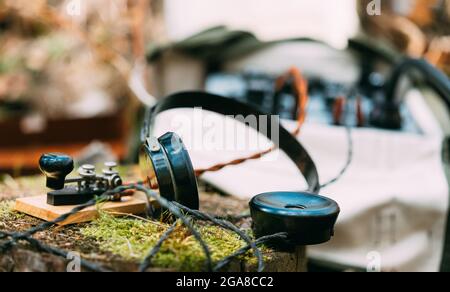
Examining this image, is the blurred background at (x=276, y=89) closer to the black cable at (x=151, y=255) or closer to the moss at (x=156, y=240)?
the moss at (x=156, y=240)

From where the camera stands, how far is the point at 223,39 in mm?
2537

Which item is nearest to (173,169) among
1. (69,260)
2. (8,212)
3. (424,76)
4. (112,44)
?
(69,260)

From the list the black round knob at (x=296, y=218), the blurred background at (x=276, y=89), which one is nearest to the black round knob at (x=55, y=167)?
the black round knob at (x=296, y=218)

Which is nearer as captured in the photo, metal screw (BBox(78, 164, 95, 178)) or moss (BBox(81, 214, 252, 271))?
moss (BBox(81, 214, 252, 271))

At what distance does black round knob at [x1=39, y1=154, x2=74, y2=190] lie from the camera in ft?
3.39

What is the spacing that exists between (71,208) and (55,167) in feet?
0.29

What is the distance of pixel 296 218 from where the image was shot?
91 cm

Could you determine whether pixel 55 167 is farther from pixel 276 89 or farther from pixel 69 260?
pixel 276 89

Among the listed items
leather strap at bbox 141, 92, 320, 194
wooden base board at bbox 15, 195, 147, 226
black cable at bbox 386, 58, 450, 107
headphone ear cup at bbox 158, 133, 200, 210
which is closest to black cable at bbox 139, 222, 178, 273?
headphone ear cup at bbox 158, 133, 200, 210

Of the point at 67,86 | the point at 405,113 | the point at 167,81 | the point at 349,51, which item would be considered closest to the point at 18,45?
the point at 67,86

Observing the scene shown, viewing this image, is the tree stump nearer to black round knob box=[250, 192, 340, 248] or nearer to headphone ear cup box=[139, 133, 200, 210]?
black round knob box=[250, 192, 340, 248]

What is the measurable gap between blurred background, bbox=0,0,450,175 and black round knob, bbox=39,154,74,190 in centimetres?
148

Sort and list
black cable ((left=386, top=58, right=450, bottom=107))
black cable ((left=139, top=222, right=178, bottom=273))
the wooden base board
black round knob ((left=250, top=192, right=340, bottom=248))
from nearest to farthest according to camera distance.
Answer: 1. black cable ((left=139, top=222, right=178, bottom=273))
2. black round knob ((left=250, top=192, right=340, bottom=248))
3. the wooden base board
4. black cable ((left=386, top=58, right=450, bottom=107))
